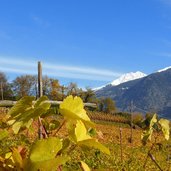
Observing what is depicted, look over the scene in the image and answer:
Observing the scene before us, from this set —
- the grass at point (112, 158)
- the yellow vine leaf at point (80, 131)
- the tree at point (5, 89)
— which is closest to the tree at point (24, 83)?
the tree at point (5, 89)

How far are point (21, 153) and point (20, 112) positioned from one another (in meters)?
0.07

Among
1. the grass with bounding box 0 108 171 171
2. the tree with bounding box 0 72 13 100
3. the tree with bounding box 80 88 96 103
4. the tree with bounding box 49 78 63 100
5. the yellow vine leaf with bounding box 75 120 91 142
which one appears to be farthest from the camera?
the tree with bounding box 49 78 63 100

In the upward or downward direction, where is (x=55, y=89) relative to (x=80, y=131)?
upward

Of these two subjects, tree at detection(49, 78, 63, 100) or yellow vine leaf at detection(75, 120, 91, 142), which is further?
tree at detection(49, 78, 63, 100)

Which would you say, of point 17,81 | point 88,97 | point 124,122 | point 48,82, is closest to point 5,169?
point 124,122

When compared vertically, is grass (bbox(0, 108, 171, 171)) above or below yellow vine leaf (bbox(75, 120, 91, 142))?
below

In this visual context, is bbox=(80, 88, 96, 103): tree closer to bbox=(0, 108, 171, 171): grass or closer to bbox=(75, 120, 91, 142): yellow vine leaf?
bbox=(0, 108, 171, 171): grass

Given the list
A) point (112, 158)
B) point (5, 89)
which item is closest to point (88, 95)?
point (5, 89)

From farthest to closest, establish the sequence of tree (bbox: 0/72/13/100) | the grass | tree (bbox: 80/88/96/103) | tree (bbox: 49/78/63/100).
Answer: tree (bbox: 49/78/63/100) → tree (bbox: 80/88/96/103) → tree (bbox: 0/72/13/100) → the grass

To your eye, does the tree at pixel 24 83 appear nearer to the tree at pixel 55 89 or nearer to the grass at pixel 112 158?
the tree at pixel 55 89

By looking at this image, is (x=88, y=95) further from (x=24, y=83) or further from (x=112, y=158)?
(x=112, y=158)

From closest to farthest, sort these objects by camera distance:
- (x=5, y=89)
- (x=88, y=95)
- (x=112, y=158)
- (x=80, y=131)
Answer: (x=80, y=131) < (x=112, y=158) < (x=88, y=95) < (x=5, y=89)

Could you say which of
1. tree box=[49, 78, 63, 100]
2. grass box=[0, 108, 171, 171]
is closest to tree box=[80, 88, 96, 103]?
tree box=[49, 78, 63, 100]

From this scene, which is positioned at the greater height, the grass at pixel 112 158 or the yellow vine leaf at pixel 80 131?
the yellow vine leaf at pixel 80 131
